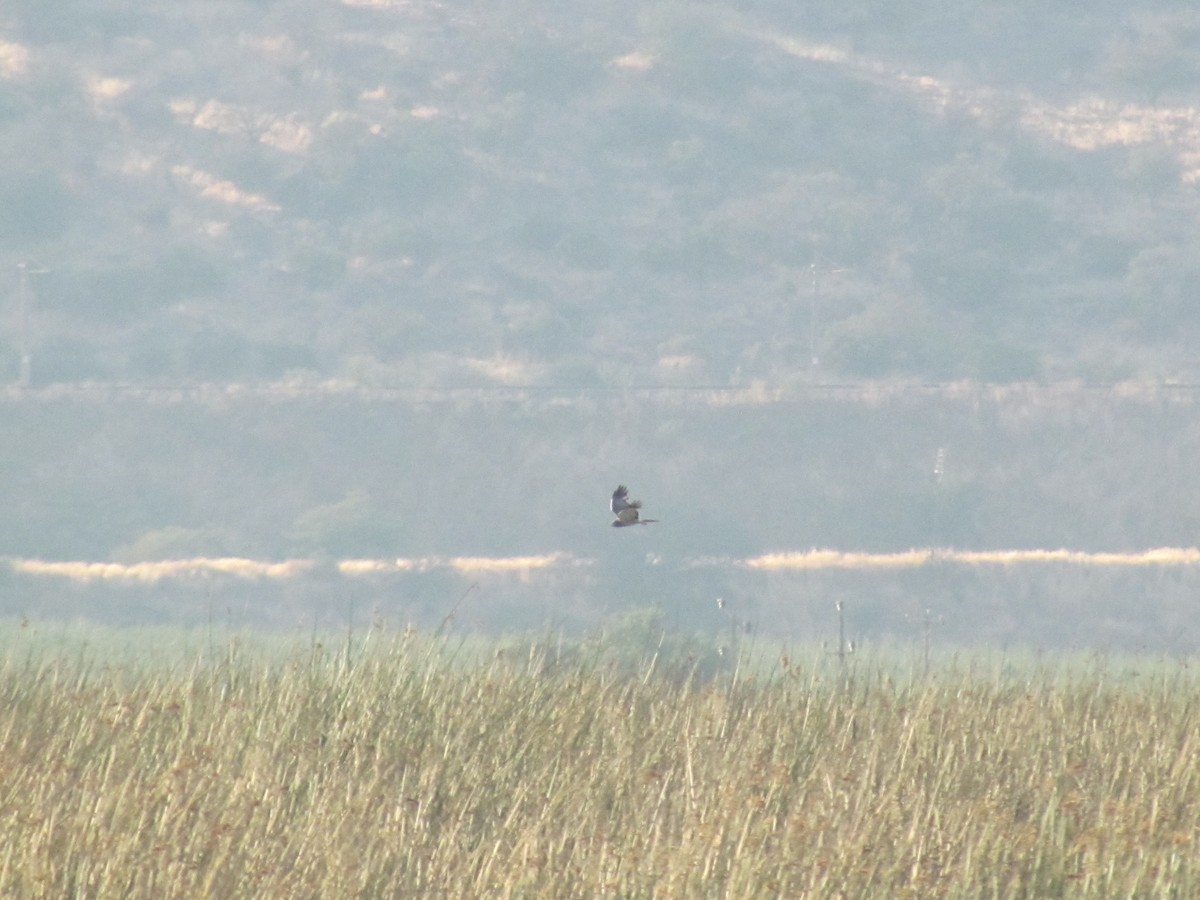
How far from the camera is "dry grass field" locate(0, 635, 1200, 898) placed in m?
7.63

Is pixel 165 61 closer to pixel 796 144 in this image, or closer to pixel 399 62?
Result: pixel 399 62

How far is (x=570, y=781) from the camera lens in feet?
31.9

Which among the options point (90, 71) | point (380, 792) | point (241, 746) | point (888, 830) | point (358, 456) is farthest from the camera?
point (90, 71)

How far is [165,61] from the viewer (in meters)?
176

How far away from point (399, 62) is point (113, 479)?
229ft

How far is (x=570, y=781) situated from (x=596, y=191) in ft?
542

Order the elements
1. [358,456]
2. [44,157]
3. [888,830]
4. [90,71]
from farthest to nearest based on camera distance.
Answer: [90,71], [44,157], [358,456], [888,830]

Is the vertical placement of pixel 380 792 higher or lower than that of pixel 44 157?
lower

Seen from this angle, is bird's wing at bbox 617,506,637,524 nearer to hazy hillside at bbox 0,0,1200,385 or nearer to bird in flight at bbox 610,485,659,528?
bird in flight at bbox 610,485,659,528

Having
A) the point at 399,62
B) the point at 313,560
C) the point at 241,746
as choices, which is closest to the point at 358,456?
the point at 313,560

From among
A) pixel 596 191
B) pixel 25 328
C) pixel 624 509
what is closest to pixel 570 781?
pixel 624 509

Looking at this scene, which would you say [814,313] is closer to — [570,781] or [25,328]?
[25,328]

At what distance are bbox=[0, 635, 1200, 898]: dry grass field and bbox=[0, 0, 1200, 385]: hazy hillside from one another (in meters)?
126

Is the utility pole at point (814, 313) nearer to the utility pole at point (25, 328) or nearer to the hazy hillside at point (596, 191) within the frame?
the hazy hillside at point (596, 191)
